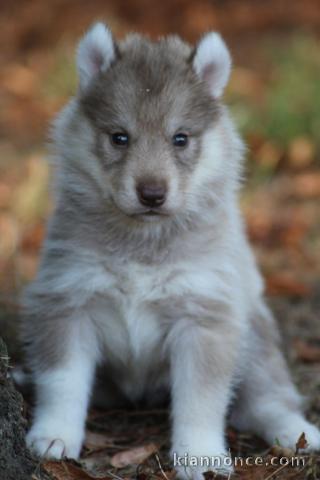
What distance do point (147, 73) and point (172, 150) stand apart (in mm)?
378

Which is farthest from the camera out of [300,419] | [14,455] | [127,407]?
[127,407]

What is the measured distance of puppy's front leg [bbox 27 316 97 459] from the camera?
3969mm

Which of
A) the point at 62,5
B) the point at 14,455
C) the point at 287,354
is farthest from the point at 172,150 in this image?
the point at 62,5

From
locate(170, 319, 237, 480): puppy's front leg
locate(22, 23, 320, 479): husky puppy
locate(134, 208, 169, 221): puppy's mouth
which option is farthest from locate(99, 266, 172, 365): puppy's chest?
locate(134, 208, 169, 221): puppy's mouth

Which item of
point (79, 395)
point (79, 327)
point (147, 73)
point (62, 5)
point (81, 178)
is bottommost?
point (79, 395)

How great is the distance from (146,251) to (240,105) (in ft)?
18.3

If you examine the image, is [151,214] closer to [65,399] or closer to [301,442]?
[65,399]

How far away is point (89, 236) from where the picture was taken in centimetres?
424

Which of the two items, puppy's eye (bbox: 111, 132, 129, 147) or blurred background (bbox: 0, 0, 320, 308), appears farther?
blurred background (bbox: 0, 0, 320, 308)

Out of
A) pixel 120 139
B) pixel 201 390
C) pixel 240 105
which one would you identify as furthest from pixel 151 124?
pixel 240 105

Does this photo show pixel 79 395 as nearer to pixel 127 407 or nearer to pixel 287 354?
pixel 127 407

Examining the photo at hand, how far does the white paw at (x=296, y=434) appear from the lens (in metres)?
4.21

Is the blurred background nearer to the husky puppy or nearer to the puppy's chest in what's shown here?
the husky puppy

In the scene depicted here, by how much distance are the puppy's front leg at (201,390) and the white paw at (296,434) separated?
330 millimetres
